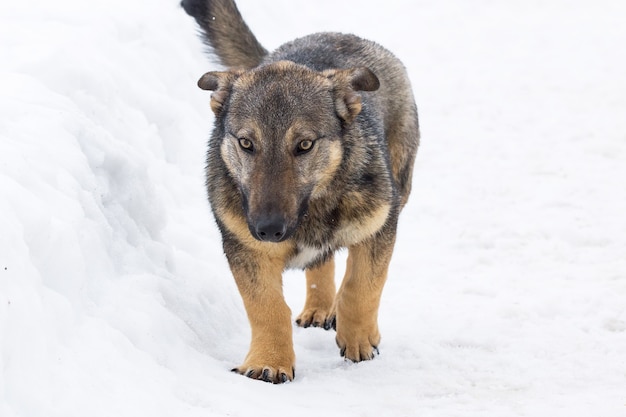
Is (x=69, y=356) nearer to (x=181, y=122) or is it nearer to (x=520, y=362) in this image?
(x=520, y=362)

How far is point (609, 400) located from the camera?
5031mm

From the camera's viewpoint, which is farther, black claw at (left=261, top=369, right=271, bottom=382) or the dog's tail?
the dog's tail

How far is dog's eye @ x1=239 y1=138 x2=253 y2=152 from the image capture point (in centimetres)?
541

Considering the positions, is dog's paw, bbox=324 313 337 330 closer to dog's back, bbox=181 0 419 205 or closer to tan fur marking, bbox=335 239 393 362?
tan fur marking, bbox=335 239 393 362

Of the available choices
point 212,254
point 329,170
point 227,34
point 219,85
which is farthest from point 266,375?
point 227,34

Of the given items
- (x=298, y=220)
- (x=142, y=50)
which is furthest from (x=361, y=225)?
(x=142, y=50)

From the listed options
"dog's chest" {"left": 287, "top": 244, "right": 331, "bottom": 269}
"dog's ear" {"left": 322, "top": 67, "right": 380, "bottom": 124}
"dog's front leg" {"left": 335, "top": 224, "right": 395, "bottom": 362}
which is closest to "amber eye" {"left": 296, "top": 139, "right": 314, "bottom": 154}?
"dog's ear" {"left": 322, "top": 67, "right": 380, "bottom": 124}

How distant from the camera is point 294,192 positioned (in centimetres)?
522

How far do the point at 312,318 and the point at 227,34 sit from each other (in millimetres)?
2483

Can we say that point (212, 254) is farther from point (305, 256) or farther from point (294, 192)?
point (294, 192)

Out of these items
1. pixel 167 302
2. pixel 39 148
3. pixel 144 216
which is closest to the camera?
pixel 39 148

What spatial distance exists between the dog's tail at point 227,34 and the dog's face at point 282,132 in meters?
1.86

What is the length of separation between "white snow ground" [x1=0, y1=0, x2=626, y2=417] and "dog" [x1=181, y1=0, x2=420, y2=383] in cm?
36

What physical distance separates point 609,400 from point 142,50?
7335 millimetres
